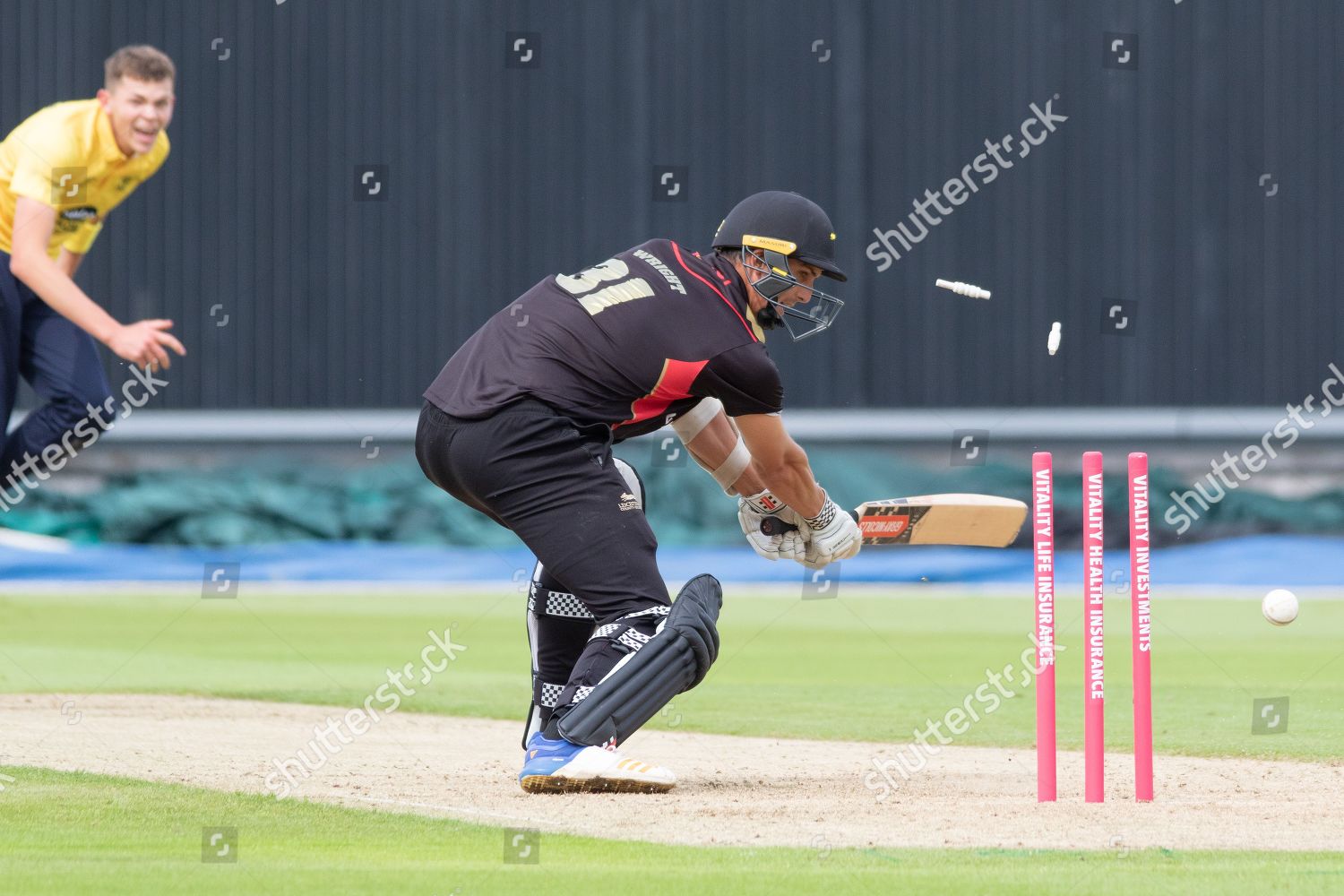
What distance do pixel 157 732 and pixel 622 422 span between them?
114 inches

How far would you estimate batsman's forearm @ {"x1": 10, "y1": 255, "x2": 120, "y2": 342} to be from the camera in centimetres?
717

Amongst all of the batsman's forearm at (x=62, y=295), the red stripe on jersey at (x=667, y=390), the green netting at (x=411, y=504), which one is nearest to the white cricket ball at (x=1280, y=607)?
the red stripe on jersey at (x=667, y=390)

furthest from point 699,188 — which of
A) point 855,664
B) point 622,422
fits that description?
point 622,422

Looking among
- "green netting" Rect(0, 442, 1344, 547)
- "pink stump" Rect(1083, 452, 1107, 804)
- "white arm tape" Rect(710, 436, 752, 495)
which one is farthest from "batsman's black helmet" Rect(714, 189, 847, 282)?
"green netting" Rect(0, 442, 1344, 547)

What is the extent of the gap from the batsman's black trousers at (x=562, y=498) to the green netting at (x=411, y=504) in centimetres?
1255

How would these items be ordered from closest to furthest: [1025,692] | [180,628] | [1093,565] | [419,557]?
[1093,565], [1025,692], [180,628], [419,557]

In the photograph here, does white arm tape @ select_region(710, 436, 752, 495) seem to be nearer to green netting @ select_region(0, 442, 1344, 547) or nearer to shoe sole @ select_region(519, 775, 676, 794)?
shoe sole @ select_region(519, 775, 676, 794)

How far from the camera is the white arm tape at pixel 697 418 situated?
5.78m

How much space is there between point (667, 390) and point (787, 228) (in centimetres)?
62

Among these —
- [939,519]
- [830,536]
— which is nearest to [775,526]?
[830,536]

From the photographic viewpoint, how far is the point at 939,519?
6.14 metres

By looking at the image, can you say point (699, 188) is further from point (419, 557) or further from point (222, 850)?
point (222, 850)

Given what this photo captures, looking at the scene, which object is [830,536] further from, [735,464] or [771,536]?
[735,464]

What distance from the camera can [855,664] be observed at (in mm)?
10602
